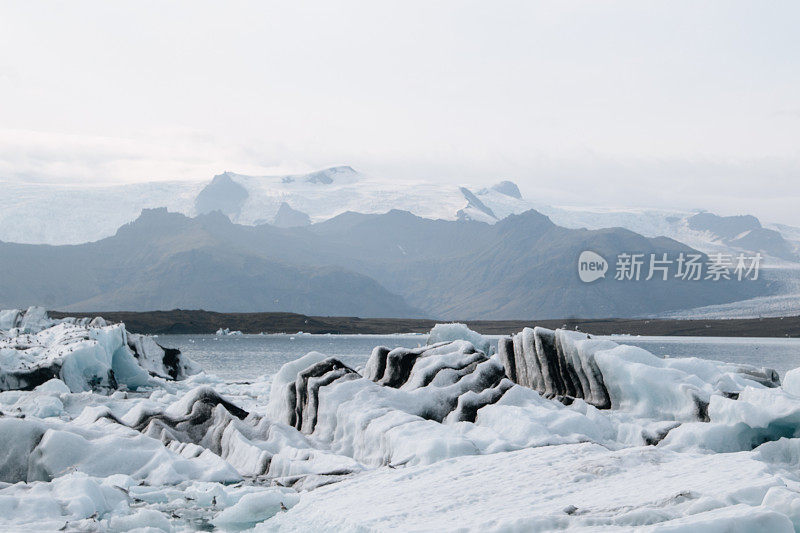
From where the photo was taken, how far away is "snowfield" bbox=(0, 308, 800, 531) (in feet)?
32.9

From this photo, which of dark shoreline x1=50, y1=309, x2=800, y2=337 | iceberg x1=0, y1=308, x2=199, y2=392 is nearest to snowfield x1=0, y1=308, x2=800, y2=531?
iceberg x1=0, y1=308, x2=199, y2=392

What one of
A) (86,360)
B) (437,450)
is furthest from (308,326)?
(437,450)

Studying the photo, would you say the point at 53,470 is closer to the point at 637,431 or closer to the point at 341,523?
the point at 341,523

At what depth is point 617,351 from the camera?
70.7 ft

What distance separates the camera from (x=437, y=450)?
14688mm

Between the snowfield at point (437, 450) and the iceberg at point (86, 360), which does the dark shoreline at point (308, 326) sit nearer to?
the iceberg at point (86, 360)

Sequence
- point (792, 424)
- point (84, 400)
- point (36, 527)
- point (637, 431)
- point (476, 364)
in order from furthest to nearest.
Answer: point (84, 400), point (476, 364), point (637, 431), point (792, 424), point (36, 527)

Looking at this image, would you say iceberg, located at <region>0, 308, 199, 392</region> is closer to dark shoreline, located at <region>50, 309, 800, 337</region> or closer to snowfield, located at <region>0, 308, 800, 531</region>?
snowfield, located at <region>0, 308, 800, 531</region>

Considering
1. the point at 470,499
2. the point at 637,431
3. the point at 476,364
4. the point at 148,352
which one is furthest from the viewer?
the point at 148,352

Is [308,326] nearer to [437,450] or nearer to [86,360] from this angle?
[86,360]

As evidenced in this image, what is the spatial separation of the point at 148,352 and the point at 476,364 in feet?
90.1

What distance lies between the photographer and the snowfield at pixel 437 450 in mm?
10039

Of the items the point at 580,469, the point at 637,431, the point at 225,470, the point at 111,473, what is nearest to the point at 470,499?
the point at 580,469

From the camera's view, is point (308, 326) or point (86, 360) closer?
point (86, 360)
